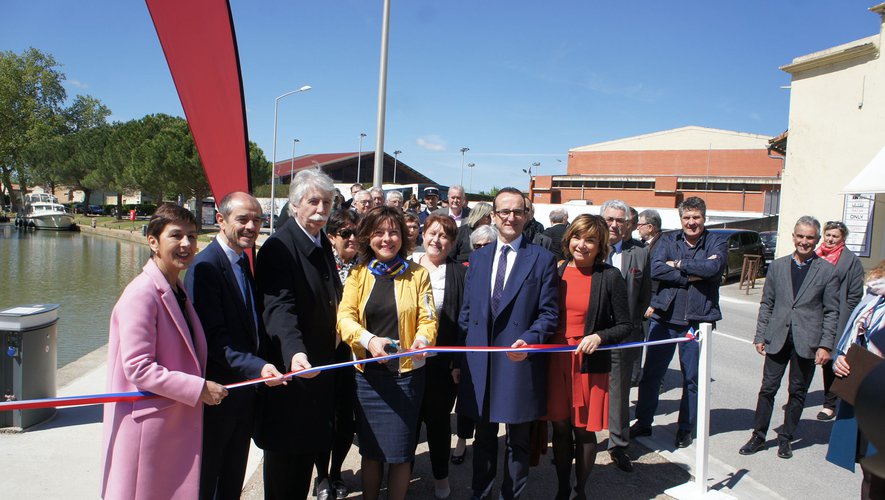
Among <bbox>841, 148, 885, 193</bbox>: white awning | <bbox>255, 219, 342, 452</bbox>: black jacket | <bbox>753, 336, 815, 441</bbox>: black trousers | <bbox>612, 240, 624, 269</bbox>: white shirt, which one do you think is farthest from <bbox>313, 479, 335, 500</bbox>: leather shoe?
<bbox>841, 148, 885, 193</bbox>: white awning

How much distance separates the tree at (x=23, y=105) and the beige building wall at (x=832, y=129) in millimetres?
73319

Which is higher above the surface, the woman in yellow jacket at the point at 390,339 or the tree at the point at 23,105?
the tree at the point at 23,105

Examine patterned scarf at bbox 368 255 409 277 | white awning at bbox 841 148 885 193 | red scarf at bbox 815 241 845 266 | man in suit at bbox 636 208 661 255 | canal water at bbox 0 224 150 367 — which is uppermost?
white awning at bbox 841 148 885 193

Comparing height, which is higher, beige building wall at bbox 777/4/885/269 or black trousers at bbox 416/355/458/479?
beige building wall at bbox 777/4/885/269

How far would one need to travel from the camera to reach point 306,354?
306 centimetres

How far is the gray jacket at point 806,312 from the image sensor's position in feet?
15.6

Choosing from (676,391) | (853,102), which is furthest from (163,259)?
(853,102)

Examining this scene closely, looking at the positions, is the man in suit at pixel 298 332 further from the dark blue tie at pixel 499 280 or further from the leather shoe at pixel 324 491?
the dark blue tie at pixel 499 280

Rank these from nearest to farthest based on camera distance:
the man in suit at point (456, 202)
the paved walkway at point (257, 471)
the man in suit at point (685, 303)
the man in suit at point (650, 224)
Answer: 1. the paved walkway at point (257, 471)
2. the man in suit at point (685, 303)
3. the man in suit at point (650, 224)
4. the man in suit at point (456, 202)

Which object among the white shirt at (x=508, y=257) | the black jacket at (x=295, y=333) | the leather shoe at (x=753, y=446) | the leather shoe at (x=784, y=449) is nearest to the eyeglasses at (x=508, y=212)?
the white shirt at (x=508, y=257)

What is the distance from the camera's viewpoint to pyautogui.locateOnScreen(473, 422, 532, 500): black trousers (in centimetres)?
356

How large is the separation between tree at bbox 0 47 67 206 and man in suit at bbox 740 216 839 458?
77.3 meters

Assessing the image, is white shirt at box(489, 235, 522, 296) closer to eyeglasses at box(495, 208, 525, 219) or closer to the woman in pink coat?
eyeglasses at box(495, 208, 525, 219)

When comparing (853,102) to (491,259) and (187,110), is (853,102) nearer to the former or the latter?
(491,259)
